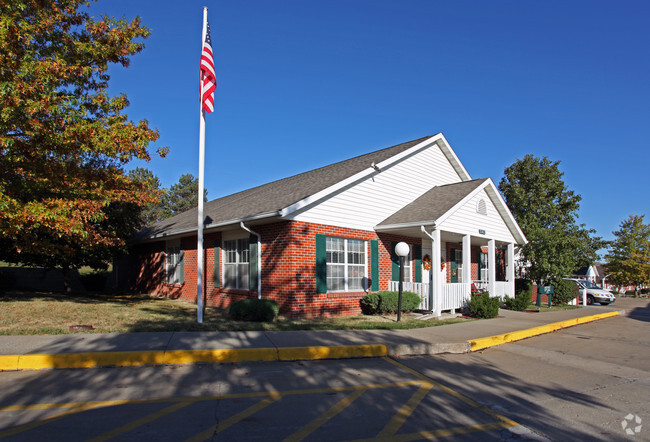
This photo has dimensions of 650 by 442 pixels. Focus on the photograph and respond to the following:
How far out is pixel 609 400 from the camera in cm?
587

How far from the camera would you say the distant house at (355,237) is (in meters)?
12.5

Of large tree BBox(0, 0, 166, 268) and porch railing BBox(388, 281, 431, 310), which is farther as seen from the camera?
porch railing BBox(388, 281, 431, 310)

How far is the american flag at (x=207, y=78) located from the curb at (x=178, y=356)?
20.2 ft

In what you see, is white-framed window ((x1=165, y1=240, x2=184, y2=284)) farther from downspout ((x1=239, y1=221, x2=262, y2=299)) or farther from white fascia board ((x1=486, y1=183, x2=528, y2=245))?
white fascia board ((x1=486, y1=183, x2=528, y2=245))

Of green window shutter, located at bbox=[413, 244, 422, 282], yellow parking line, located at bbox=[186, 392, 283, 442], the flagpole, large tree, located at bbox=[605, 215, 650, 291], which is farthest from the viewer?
large tree, located at bbox=[605, 215, 650, 291]

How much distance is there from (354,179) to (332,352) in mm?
7023

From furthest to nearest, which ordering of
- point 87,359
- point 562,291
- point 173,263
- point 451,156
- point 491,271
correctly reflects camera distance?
point 562,291, point 173,263, point 451,156, point 491,271, point 87,359

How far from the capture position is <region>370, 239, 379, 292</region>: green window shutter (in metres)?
14.1

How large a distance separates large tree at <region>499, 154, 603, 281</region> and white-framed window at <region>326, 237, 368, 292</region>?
10.3 m

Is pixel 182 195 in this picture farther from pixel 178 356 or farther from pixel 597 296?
pixel 178 356

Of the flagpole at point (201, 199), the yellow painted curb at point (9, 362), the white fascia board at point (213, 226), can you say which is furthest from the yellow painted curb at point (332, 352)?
the white fascia board at point (213, 226)

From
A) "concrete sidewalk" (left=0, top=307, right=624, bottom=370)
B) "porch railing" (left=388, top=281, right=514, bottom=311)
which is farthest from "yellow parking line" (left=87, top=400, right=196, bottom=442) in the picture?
"porch railing" (left=388, top=281, right=514, bottom=311)

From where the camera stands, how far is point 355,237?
1391cm

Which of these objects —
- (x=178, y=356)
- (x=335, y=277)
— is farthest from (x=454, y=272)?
(x=178, y=356)
